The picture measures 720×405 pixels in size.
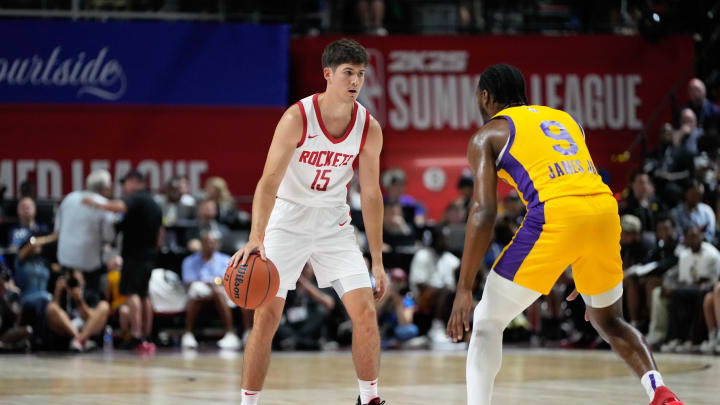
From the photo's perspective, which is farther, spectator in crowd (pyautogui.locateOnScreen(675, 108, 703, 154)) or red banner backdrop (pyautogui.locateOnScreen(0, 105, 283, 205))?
red banner backdrop (pyautogui.locateOnScreen(0, 105, 283, 205))

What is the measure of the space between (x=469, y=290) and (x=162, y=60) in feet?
36.8

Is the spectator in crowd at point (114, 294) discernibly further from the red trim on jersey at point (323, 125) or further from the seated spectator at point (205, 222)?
the red trim on jersey at point (323, 125)

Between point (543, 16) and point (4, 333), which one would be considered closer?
point (4, 333)

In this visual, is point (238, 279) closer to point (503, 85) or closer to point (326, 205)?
point (326, 205)

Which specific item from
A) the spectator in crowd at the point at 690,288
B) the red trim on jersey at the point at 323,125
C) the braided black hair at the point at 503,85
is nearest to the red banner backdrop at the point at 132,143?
the spectator in crowd at the point at 690,288

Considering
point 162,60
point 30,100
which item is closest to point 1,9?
point 30,100

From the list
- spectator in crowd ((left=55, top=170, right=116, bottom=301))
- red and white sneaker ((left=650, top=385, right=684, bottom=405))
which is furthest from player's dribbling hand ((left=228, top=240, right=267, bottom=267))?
spectator in crowd ((left=55, top=170, right=116, bottom=301))

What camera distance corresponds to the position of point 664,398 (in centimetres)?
405

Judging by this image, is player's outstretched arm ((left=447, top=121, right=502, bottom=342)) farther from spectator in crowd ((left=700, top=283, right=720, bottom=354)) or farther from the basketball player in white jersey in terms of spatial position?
spectator in crowd ((left=700, top=283, right=720, bottom=354))

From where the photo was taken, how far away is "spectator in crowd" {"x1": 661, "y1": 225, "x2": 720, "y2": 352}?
10.6 meters

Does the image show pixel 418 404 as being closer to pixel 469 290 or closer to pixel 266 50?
pixel 469 290

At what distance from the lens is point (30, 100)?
1441cm

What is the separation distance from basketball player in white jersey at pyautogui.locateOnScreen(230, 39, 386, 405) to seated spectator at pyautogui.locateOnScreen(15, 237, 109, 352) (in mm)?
6271

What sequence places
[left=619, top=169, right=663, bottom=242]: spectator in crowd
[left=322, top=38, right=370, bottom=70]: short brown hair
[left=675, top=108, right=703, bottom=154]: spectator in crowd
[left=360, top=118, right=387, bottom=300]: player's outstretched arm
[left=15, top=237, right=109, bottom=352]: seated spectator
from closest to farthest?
[left=322, top=38, right=370, bottom=70]: short brown hair
[left=360, top=118, right=387, bottom=300]: player's outstretched arm
[left=15, top=237, right=109, bottom=352]: seated spectator
[left=619, top=169, right=663, bottom=242]: spectator in crowd
[left=675, top=108, right=703, bottom=154]: spectator in crowd
